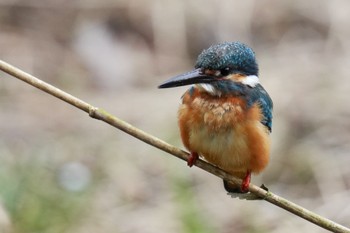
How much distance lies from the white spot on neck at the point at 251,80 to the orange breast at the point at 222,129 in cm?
9

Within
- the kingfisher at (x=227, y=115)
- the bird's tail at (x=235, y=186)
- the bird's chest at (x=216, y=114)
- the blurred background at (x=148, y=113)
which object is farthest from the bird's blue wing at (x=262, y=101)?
the blurred background at (x=148, y=113)

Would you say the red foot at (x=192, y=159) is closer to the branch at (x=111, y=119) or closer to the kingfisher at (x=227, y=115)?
the kingfisher at (x=227, y=115)

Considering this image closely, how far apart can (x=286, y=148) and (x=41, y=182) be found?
2.55 metres

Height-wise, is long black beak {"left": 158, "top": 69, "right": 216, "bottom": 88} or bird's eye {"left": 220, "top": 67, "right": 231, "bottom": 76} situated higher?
bird's eye {"left": 220, "top": 67, "right": 231, "bottom": 76}

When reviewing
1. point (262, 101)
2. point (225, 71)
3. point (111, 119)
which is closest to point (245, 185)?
point (262, 101)

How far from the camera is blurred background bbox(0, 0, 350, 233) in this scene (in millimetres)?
5574

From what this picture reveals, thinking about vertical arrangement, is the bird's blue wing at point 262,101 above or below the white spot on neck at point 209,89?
above

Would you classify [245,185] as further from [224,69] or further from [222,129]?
[224,69]

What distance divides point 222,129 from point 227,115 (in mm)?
68

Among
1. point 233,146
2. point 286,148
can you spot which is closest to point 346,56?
point 286,148

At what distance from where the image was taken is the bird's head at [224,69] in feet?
12.7

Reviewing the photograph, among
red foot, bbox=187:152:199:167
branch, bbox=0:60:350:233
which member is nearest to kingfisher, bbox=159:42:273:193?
red foot, bbox=187:152:199:167

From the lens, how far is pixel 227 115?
13.1 ft

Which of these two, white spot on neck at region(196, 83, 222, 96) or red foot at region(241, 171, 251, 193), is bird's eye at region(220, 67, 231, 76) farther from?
red foot at region(241, 171, 251, 193)
